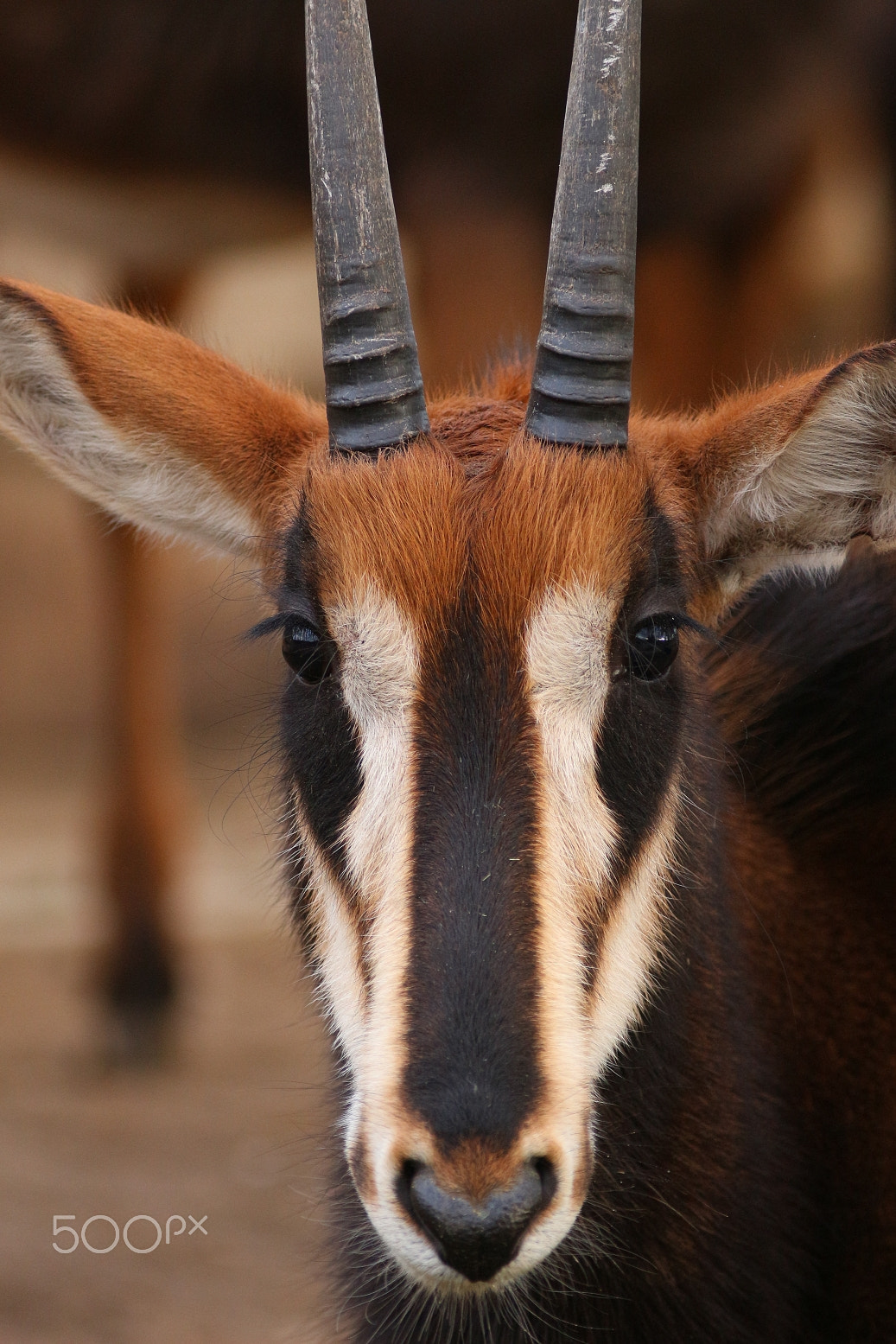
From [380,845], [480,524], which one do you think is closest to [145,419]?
[480,524]

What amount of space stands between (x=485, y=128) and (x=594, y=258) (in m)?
4.36

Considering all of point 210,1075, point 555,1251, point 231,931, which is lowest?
point 231,931

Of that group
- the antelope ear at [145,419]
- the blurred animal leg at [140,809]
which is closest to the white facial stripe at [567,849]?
the antelope ear at [145,419]

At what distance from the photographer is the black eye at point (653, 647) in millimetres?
3232

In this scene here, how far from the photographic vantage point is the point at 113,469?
3949 millimetres

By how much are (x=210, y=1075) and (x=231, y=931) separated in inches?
103

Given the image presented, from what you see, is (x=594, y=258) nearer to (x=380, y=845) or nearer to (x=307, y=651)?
(x=307, y=651)

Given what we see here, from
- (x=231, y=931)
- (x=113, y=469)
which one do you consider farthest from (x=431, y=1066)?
(x=231, y=931)

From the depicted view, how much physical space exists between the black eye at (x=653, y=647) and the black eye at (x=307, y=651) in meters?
0.68

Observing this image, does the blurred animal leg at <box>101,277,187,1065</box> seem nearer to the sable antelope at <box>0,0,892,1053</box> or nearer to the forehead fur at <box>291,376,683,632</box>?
the sable antelope at <box>0,0,892,1053</box>

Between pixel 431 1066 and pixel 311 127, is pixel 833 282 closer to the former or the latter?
pixel 311 127

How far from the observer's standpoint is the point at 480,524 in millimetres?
3166

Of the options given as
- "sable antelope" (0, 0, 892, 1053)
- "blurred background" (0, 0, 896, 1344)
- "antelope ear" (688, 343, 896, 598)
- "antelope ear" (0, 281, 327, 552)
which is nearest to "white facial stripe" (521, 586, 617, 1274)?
"antelope ear" (688, 343, 896, 598)

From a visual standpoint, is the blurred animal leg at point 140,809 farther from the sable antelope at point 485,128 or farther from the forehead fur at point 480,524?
the forehead fur at point 480,524
